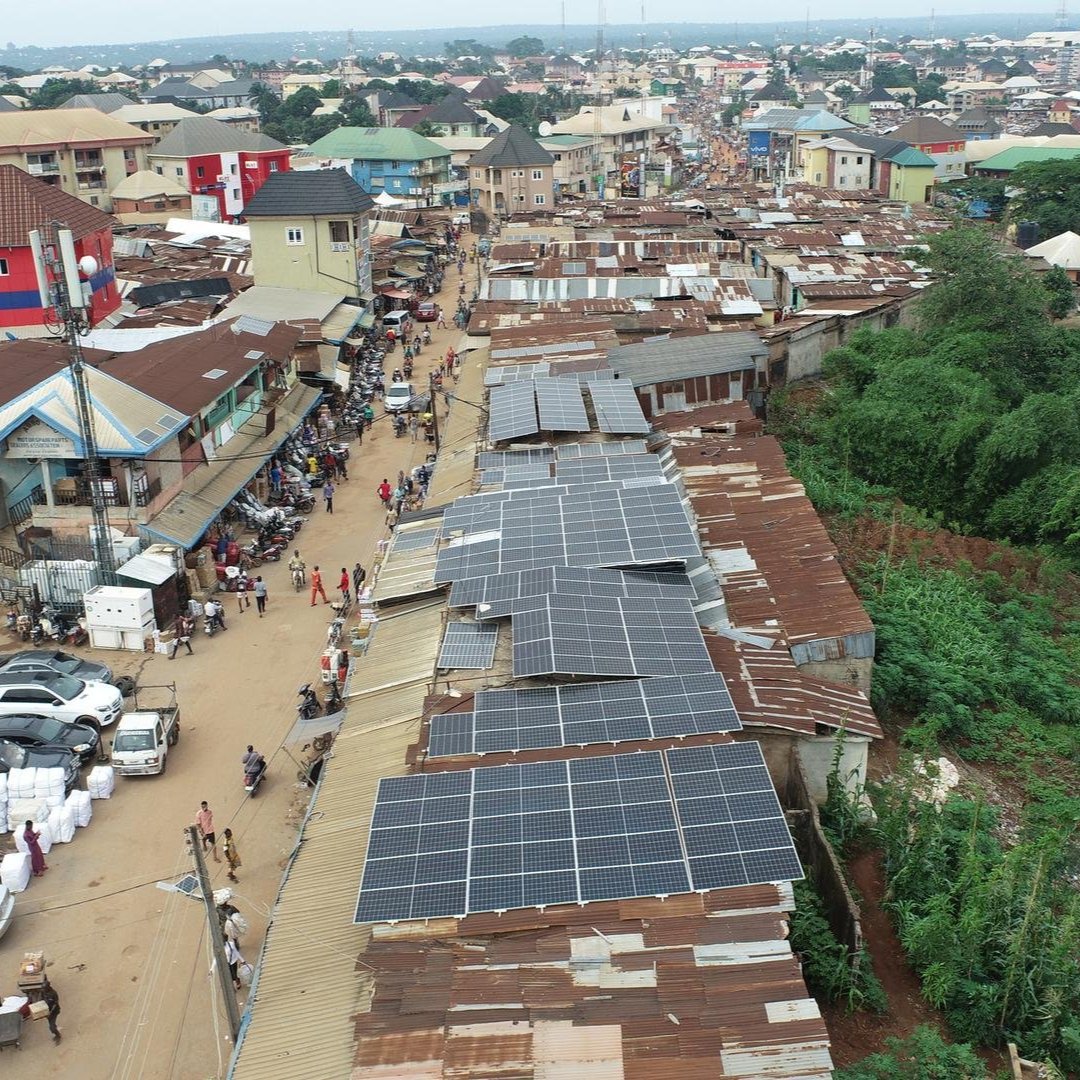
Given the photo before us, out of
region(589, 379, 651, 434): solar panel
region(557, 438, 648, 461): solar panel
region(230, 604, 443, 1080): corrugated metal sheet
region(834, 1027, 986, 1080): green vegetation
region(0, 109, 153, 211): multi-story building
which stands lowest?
region(834, 1027, 986, 1080): green vegetation

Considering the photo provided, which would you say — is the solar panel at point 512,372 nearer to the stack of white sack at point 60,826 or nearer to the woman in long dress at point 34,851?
the stack of white sack at point 60,826

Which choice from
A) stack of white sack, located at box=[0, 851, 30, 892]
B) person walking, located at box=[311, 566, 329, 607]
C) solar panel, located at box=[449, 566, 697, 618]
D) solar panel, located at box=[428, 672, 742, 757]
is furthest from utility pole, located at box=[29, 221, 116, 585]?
solar panel, located at box=[428, 672, 742, 757]

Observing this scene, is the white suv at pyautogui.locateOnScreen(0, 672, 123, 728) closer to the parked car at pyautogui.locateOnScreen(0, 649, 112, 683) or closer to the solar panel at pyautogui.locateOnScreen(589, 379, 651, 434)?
the parked car at pyautogui.locateOnScreen(0, 649, 112, 683)

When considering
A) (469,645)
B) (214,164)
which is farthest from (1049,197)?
(469,645)

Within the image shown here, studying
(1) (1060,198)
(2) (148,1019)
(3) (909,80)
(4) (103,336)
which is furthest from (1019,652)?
(3) (909,80)

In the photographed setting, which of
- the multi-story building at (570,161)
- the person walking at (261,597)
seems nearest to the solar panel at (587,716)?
the person walking at (261,597)
